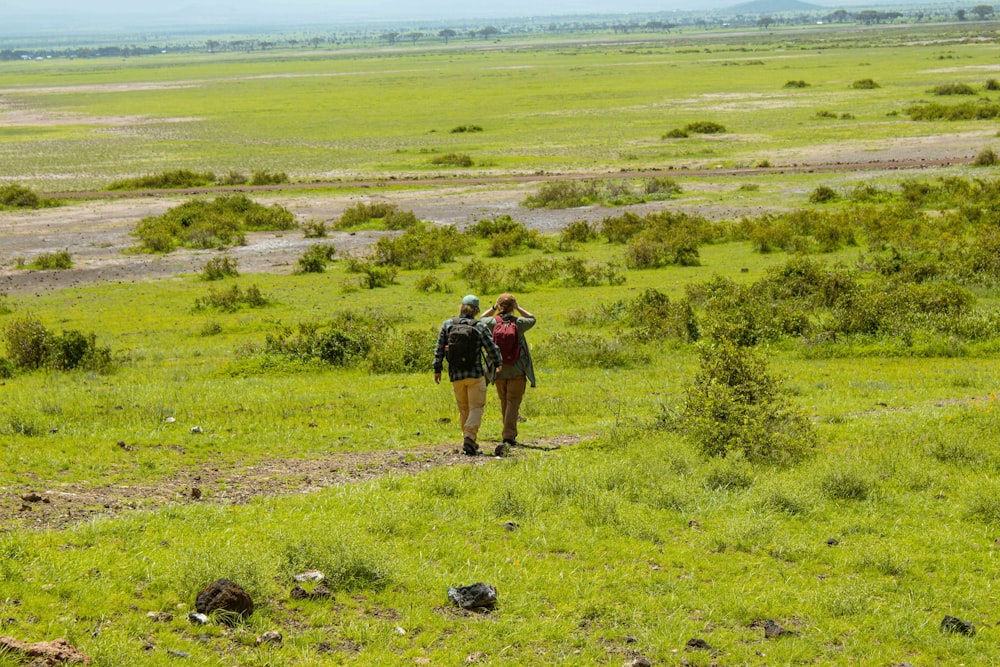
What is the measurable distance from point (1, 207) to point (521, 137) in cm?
3745

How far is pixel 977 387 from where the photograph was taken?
1688 centimetres

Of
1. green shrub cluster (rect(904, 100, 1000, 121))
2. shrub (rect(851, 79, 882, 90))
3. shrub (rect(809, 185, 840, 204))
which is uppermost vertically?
shrub (rect(851, 79, 882, 90))

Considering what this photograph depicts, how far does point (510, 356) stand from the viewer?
13.0 meters

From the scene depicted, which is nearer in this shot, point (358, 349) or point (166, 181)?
point (358, 349)

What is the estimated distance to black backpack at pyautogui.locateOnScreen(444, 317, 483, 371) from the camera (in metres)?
12.6

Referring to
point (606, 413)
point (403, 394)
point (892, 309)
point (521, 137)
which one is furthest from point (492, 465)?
point (521, 137)

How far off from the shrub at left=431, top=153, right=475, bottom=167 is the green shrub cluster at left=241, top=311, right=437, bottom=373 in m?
41.7

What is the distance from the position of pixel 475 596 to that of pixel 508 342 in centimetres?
531

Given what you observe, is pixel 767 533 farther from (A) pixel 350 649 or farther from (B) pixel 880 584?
(A) pixel 350 649

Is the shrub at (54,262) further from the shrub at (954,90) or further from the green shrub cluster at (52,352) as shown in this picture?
the shrub at (954,90)

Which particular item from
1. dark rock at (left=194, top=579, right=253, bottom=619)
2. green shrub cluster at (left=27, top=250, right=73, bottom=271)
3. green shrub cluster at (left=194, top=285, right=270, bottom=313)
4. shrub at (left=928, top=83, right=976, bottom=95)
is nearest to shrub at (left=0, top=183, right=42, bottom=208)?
green shrub cluster at (left=27, top=250, right=73, bottom=271)

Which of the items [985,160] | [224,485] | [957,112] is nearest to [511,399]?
[224,485]

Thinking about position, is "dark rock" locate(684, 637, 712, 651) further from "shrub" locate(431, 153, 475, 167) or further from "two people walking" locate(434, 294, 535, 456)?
"shrub" locate(431, 153, 475, 167)

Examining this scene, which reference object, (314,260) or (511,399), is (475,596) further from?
(314,260)
